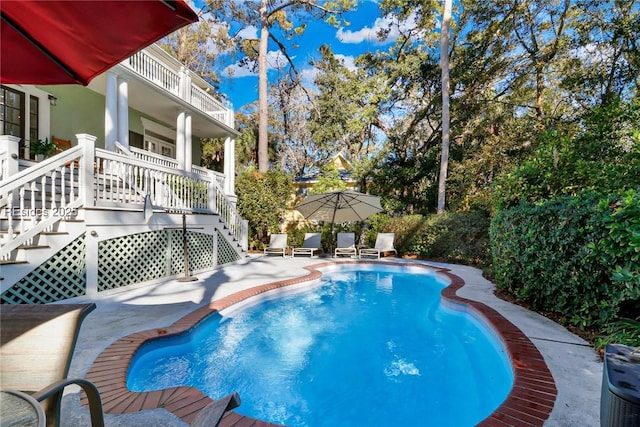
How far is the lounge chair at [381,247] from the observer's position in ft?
43.0

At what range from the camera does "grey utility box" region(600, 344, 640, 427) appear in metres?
1.46

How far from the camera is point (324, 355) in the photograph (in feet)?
15.4

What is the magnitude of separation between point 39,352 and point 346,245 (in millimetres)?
12357

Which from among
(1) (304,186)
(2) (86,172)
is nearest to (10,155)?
(2) (86,172)

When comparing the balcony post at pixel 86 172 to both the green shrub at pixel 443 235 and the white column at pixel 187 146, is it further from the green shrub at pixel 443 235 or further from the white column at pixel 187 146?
the green shrub at pixel 443 235

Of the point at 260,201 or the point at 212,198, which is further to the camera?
the point at 260,201

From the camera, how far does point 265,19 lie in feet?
58.5

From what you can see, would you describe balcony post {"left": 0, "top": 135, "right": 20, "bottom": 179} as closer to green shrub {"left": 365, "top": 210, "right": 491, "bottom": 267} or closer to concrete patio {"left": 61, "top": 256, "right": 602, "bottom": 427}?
concrete patio {"left": 61, "top": 256, "right": 602, "bottom": 427}

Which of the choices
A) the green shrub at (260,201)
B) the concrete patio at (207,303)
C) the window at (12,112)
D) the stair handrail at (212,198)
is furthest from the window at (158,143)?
the concrete patio at (207,303)

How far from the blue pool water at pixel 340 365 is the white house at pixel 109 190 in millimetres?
3009

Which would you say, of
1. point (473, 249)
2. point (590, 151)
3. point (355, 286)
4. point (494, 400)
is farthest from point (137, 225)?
point (473, 249)

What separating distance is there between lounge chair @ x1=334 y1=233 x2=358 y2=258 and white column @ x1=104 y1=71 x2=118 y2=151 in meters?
9.09

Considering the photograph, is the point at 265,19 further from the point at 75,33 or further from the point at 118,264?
the point at 75,33

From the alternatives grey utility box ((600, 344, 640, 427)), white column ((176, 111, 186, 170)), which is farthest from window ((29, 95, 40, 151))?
grey utility box ((600, 344, 640, 427))
